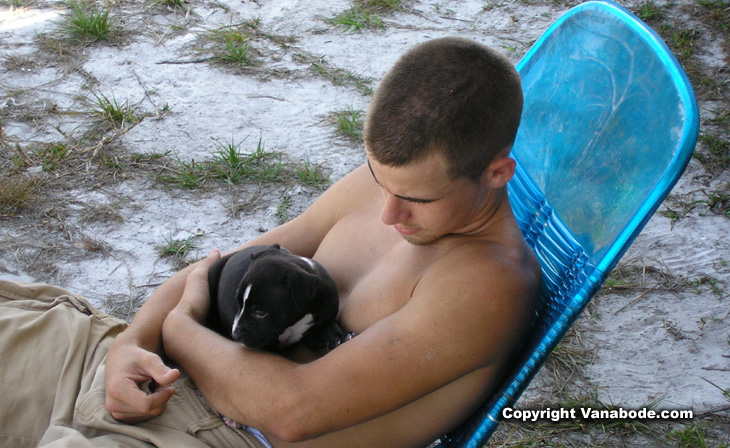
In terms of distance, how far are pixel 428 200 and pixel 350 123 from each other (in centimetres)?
307

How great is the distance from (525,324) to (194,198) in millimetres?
2958

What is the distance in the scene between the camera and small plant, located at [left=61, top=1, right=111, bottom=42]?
5.80 m

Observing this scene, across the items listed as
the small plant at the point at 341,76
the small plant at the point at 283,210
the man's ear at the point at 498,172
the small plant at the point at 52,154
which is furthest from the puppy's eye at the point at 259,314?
the small plant at the point at 341,76

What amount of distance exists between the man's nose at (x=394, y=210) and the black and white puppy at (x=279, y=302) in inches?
16.5

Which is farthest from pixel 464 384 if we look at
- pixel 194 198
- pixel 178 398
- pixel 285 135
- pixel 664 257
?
pixel 285 135

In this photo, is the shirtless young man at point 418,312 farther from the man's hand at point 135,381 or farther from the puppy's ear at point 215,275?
the puppy's ear at point 215,275

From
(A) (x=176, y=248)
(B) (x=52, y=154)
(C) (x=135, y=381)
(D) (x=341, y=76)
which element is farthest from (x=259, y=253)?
(D) (x=341, y=76)

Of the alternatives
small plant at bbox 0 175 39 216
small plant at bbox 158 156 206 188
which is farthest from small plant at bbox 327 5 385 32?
small plant at bbox 0 175 39 216

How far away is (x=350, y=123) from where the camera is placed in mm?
4980

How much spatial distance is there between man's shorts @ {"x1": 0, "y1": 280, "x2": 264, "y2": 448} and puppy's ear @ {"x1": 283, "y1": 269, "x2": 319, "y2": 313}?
1.45 feet

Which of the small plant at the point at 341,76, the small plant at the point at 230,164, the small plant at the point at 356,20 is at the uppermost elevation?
the small plant at the point at 356,20

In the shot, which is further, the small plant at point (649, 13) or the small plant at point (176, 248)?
the small plant at point (649, 13)

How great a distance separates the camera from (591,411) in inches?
125

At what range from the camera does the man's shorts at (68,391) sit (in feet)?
6.63
